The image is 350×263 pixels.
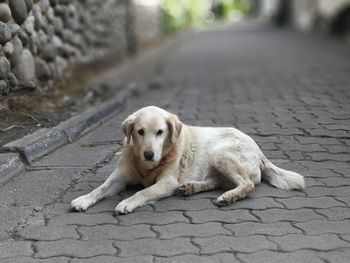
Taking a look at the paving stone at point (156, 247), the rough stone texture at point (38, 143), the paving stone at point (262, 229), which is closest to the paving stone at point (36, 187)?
the rough stone texture at point (38, 143)

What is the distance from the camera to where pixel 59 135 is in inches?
243

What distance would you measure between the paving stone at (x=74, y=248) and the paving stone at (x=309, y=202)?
1.35 meters

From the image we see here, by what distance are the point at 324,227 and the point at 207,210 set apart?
832 millimetres

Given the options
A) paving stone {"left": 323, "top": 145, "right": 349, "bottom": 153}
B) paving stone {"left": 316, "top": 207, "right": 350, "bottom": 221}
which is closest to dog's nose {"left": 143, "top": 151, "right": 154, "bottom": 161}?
paving stone {"left": 316, "top": 207, "right": 350, "bottom": 221}

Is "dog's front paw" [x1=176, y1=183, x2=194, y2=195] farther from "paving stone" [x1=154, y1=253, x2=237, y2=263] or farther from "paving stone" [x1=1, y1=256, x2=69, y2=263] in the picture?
"paving stone" [x1=1, y1=256, x2=69, y2=263]

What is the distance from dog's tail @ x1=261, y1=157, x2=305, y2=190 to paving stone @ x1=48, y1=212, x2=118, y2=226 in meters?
1.31

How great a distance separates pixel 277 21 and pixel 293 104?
2989 cm

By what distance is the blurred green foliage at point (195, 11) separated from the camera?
25.3 meters

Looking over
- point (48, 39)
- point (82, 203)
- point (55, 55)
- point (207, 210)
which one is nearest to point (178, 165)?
point (207, 210)

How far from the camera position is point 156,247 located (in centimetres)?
371

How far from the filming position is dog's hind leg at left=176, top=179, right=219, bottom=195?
459cm

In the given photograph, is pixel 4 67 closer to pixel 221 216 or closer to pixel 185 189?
pixel 185 189

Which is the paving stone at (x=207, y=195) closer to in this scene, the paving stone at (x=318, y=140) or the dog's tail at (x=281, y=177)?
the dog's tail at (x=281, y=177)

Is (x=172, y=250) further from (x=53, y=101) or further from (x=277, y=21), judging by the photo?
(x=277, y=21)
